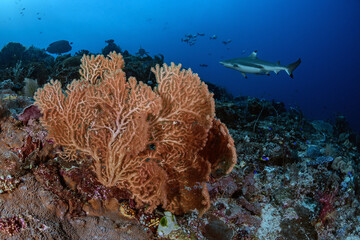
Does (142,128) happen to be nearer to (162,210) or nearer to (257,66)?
(162,210)

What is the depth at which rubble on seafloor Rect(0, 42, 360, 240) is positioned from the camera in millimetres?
2604

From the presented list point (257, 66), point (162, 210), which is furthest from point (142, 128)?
point (257, 66)

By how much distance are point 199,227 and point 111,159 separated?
182 centimetres

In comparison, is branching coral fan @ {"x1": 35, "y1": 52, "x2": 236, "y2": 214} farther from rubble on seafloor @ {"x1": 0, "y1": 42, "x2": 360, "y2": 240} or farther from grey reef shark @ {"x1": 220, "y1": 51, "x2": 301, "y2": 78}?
grey reef shark @ {"x1": 220, "y1": 51, "x2": 301, "y2": 78}

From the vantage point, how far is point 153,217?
314 cm

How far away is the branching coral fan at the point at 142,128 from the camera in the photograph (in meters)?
2.64

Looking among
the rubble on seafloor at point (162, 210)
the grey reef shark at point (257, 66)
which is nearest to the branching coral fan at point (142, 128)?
the rubble on seafloor at point (162, 210)

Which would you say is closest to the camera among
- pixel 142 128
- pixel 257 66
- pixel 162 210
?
pixel 142 128

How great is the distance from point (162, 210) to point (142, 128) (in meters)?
1.65

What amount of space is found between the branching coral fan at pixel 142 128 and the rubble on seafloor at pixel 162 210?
395 millimetres

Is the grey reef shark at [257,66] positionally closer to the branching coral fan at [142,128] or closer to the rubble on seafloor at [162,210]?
the rubble on seafloor at [162,210]

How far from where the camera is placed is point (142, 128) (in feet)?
8.36

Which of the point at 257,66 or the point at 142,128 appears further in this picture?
the point at 257,66

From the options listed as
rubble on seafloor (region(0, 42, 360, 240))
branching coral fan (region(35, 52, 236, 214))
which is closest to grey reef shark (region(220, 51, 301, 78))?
rubble on seafloor (region(0, 42, 360, 240))
